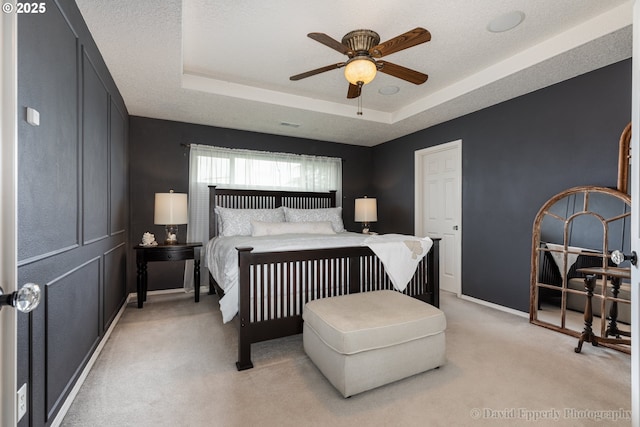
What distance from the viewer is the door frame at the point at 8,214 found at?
825 mm

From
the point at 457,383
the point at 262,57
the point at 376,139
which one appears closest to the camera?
the point at 457,383

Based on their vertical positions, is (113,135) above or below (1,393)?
above

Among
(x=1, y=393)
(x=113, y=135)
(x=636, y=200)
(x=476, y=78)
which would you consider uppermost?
(x=476, y=78)

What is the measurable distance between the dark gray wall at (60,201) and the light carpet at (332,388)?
0.32 meters

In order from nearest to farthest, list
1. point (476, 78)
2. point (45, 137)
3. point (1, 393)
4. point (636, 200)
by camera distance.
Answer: point (1, 393)
point (636, 200)
point (45, 137)
point (476, 78)

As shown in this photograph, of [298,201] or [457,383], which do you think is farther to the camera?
[298,201]

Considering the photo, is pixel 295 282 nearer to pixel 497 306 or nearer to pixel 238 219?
pixel 238 219

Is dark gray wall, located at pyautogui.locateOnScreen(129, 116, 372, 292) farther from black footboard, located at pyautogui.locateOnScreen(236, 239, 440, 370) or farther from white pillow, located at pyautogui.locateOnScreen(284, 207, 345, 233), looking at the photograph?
black footboard, located at pyautogui.locateOnScreen(236, 239, 440, 370)

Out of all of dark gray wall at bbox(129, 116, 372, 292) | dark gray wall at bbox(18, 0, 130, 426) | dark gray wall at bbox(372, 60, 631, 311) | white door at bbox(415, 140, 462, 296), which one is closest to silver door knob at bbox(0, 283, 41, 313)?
dark gray wall at bbox(18, 0, 130, 426)

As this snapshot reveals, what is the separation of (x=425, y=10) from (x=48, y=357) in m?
3.13

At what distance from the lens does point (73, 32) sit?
1807 millimetres

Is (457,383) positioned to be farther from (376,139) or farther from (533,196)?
(376,139)

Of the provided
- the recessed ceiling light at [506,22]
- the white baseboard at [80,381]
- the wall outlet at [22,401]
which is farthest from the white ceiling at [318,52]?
the white baseboard at [80,381]

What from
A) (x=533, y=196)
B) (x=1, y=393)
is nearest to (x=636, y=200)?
(x=1, y=393)
